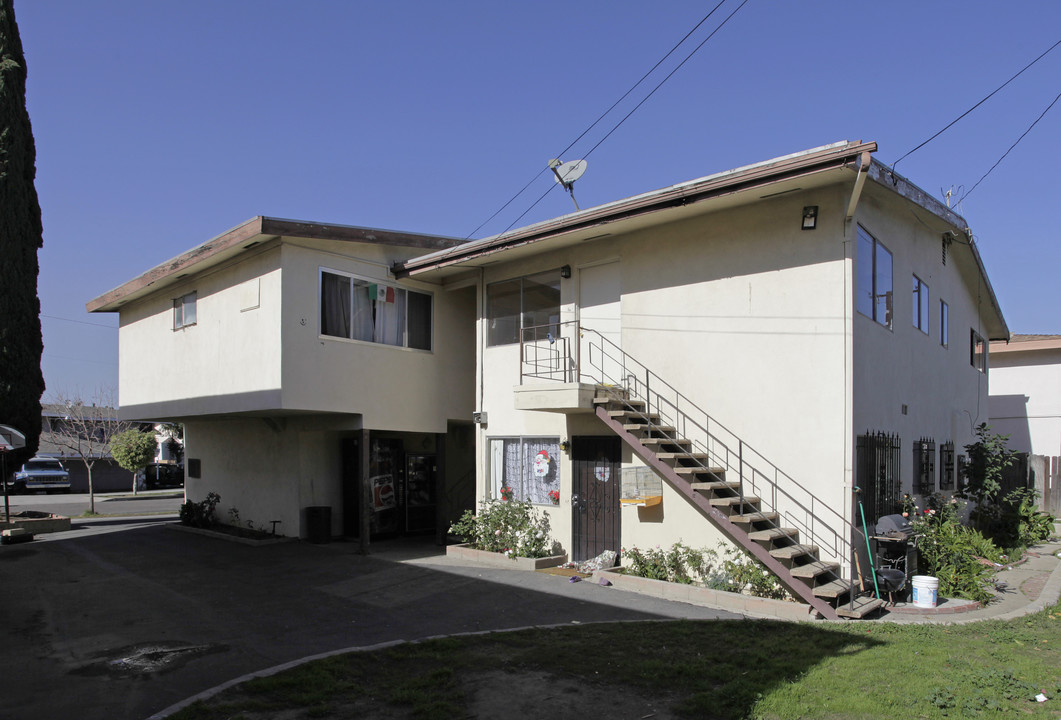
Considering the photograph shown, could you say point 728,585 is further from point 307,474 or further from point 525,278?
point 307,474

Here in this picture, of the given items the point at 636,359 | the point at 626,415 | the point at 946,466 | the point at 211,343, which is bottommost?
the point at 946,466

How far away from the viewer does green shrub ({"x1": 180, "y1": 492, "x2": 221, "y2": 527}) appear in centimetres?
1839

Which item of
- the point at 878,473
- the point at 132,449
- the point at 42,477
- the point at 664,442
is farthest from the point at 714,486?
the point at 42,477

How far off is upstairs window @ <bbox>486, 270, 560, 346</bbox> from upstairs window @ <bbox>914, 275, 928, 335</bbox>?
642 cm

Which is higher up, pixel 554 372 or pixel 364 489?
pixel 554 372

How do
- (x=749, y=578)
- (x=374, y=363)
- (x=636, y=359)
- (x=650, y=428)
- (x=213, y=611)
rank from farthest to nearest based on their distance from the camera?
(x=374, y=363) → (x=636, y=359) → (x=650, y=428) → (x=749, y=578) → (x=213, y=611)

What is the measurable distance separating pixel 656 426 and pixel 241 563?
26.2 ft

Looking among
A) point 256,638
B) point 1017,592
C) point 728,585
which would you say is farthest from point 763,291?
point 256,638

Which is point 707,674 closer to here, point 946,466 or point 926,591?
point 926,591

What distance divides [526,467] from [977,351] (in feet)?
43.7

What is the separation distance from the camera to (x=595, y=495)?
1249cm

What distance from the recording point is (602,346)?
42.4 ft

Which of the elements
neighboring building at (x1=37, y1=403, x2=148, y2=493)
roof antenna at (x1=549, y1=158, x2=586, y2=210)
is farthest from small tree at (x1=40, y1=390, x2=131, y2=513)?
roof antenna at (x1=549, y1=158, x2=586, y2=210)

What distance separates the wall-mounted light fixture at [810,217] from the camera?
10.1 m
